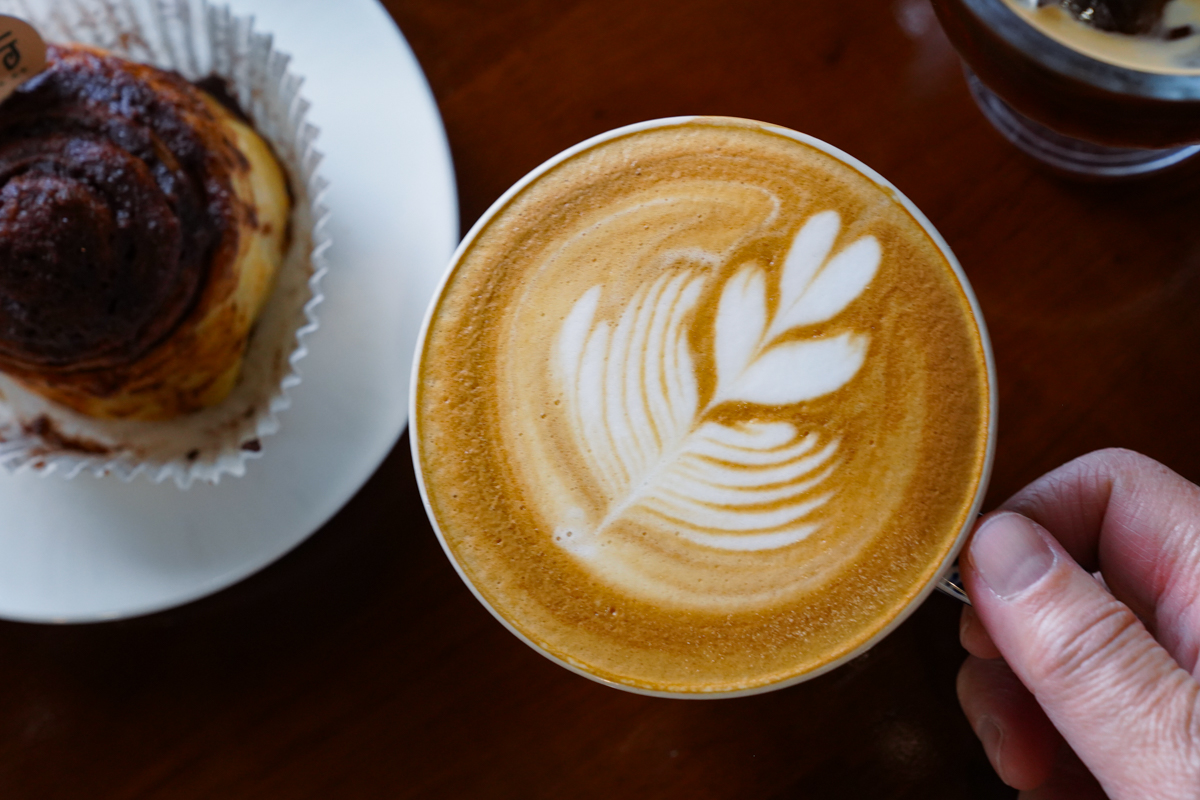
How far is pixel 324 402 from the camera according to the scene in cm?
106

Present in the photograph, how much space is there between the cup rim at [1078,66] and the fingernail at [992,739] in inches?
27.8

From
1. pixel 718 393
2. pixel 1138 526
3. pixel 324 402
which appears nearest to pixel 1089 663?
pixel 1138 526

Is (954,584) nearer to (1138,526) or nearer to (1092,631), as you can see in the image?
(1092,631)

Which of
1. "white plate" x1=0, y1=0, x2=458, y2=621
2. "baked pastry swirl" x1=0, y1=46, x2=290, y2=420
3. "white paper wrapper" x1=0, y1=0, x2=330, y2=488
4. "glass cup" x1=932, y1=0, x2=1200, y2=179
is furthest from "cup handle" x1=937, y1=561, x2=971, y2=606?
"baked pastry swirl" x1=0, y1=46, x2=290, y2=420

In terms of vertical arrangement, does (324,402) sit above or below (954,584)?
above

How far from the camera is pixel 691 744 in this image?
3.59ft

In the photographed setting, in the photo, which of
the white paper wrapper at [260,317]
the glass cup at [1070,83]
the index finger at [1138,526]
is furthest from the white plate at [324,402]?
the index finger at [1138,526]

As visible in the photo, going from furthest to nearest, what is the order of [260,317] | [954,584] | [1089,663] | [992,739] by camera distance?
1. [260,317]
2. [992,739]
3. [954,584]
4. [1089,663]

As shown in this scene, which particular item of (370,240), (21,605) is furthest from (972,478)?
(21,605)

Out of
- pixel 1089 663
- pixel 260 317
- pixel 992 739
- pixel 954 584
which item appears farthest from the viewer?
pixel 260 317

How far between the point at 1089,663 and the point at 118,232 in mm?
1089

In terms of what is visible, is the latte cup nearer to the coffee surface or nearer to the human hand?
the human hand

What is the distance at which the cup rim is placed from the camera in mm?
792

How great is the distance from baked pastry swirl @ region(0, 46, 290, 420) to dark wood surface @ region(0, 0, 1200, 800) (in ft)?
0.98
